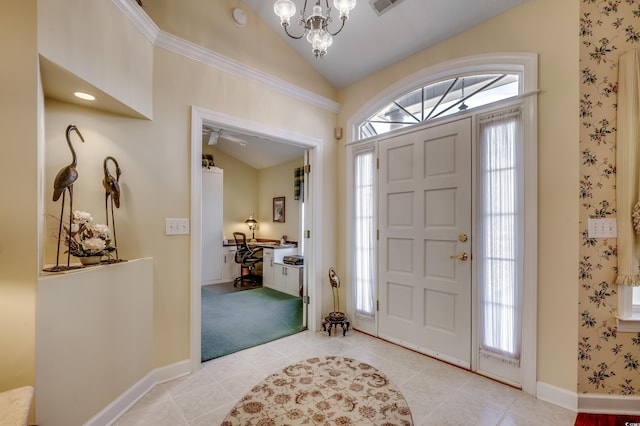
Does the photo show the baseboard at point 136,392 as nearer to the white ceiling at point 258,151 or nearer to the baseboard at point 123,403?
the baseboard at point 123,403

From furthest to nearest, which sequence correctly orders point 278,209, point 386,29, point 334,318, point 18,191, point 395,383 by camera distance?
point 278,209 → point 334,318 → point 386,29 → point 395,383 → point 18,191

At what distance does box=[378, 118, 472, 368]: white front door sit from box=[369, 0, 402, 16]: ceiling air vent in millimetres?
1106

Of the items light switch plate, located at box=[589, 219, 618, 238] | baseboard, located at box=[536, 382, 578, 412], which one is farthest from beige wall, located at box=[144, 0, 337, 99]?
baseboard, located at box=[536, 382, 578, 412]

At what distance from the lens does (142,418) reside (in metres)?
1.77

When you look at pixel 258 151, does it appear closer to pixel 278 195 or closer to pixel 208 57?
pixel 278 195

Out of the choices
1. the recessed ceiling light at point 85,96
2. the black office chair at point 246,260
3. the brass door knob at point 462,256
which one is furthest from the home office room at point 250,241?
the brass door knob at point 462,256

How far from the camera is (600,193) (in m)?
1.84

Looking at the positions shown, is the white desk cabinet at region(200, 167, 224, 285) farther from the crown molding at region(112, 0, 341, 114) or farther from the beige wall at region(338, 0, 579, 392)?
the beige wall at region(338, 0, 579, 392)

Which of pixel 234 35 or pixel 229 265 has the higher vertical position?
pixel 234 35

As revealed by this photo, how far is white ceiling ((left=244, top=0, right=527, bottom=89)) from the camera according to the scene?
2.27 m

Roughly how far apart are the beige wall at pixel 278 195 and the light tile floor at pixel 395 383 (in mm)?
3350

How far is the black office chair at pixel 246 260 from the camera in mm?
5555

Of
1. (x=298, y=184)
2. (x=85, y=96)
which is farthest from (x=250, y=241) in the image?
(x=85, y=96)

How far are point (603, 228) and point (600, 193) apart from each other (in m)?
0.23
